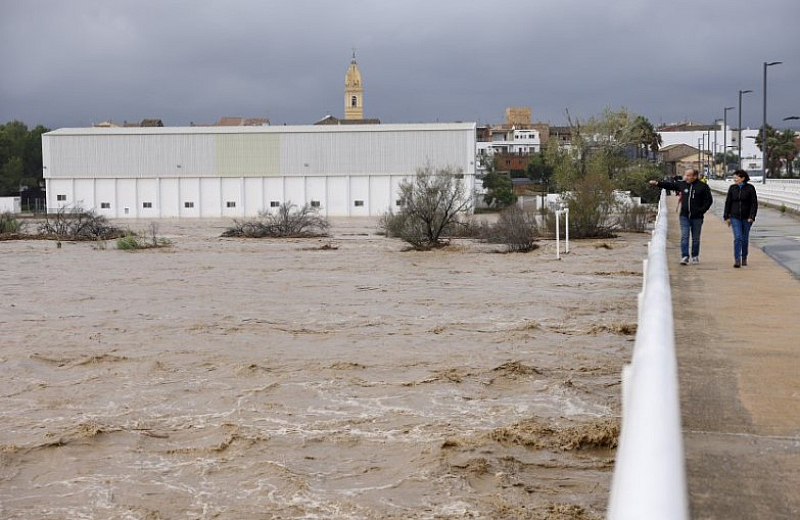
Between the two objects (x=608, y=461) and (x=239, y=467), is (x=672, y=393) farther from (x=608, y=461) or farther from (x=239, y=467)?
(x=239, y=467)

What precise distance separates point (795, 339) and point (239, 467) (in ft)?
18.7

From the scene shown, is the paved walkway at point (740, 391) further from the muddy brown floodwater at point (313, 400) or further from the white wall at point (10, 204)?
the white wall at point (10, 204)

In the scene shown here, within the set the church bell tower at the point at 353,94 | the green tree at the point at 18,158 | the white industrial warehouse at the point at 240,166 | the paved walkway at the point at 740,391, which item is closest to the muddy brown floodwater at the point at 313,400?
the paved walkway at the point at 740,391

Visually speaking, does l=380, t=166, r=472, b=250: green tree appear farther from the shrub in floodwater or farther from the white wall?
the white wall

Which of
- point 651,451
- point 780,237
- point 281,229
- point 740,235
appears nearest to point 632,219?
point 281,229

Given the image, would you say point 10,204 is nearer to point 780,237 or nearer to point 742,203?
point 780,237

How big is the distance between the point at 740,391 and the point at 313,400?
18.4 feet

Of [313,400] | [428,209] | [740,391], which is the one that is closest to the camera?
[740,391]

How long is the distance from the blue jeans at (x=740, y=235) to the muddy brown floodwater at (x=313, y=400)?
224cm

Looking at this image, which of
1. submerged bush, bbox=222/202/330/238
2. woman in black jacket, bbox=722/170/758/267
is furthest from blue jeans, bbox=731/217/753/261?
submerged bush, bbox=222/202/330/238

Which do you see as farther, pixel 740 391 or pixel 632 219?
pixel 632 219

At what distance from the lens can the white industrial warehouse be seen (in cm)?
8256

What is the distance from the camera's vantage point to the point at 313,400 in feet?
41.0

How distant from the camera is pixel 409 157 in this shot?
273 ft
